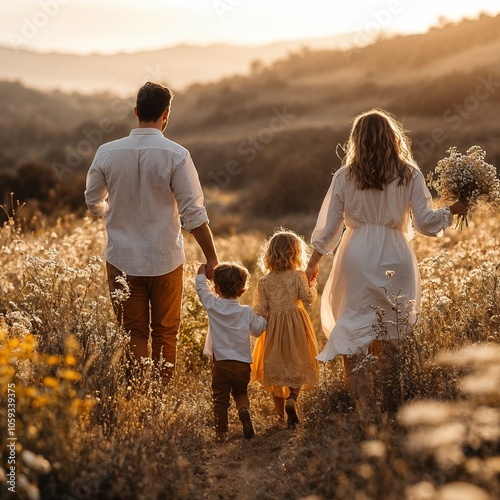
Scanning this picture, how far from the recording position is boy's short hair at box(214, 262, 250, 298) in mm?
5523

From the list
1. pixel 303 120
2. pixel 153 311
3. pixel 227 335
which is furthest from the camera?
pixel 303 120

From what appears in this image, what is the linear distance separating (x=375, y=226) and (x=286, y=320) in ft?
3.22

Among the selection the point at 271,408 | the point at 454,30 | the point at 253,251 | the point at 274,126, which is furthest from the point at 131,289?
the point at 454,30

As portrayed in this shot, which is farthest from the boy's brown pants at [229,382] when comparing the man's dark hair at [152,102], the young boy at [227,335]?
the man's dark hair at [152,102]

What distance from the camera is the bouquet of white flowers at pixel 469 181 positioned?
5699mm

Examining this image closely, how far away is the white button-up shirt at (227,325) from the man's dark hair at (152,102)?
1259 millimetres

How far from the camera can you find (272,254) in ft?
19.1

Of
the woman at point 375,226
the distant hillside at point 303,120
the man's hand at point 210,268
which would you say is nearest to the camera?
the woman at point 375,226

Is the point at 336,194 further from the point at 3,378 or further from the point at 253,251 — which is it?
the point at 253,251

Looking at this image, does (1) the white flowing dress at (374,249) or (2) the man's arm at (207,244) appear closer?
(1) the white flowing dress at (374,249)

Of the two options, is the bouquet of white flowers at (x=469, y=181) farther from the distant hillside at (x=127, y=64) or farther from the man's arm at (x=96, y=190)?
the distant hillside at (x=127, y=64)

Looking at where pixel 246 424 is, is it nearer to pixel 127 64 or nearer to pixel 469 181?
pixel 469 181

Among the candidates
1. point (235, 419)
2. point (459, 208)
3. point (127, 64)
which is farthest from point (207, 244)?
point (127, 64)

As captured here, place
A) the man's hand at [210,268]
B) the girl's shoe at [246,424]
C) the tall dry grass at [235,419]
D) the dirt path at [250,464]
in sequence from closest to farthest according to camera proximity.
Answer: the tall dry grass at [235,419] < the dirt path at [250,464] < the girl's shoe at [246,424] < the man's hand at [210,268]
